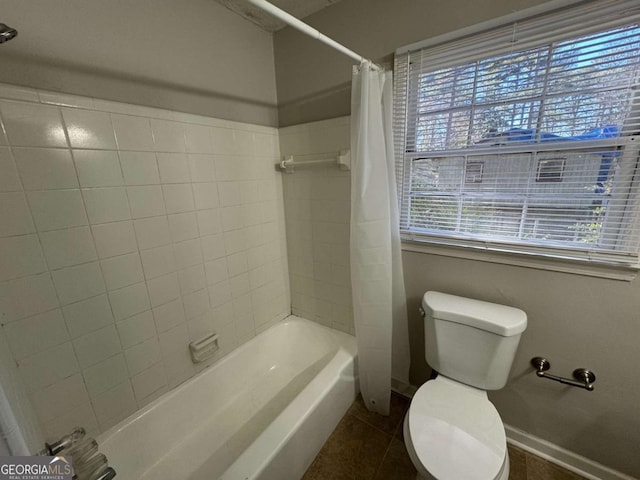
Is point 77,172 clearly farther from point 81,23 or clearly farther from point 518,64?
point 518,64

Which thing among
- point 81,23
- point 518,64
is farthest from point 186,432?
point 518,64

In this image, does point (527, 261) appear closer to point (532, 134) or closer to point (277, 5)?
point (532, 134)

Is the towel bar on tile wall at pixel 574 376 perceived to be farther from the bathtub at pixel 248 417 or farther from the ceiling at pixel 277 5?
the ceiling at pixel 277 5

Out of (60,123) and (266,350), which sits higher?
(60,123)

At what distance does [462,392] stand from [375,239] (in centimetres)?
78

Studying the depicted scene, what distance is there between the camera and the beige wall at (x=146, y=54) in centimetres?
88

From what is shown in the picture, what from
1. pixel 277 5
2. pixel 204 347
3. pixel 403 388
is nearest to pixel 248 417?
pixel 204 347

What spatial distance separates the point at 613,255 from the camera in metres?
1.00

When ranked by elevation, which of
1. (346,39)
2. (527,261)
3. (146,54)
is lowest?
(527,261)

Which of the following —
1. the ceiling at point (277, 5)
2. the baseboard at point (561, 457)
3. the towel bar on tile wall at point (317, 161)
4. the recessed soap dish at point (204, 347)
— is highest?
the ceiling at point (277, 5)

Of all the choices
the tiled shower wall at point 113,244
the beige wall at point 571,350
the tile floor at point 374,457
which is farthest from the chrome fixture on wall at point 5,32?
the tile floor at point 374,457

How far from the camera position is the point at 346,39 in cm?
139

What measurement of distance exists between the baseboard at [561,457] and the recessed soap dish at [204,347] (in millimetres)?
1652

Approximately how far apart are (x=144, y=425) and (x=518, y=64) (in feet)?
7.50
